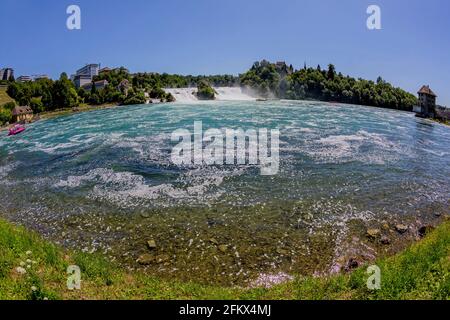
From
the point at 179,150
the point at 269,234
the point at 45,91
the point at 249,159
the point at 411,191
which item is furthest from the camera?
the point at 45,91

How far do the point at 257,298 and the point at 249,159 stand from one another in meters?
20.9

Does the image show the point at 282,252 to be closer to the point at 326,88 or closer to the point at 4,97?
the point at 4,97

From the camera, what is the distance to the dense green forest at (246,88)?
113 metres

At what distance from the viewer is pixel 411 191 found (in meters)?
24.1

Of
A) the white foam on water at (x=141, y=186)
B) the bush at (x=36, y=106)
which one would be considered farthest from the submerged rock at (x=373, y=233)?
the bush at (x=36, y=106)

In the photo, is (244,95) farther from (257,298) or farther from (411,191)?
(257,298)

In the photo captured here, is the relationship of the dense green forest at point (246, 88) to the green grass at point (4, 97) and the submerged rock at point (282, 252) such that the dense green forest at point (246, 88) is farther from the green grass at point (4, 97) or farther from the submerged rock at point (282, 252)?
the submerged rock at point (282, 252)

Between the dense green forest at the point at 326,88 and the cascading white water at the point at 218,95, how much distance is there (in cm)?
1092

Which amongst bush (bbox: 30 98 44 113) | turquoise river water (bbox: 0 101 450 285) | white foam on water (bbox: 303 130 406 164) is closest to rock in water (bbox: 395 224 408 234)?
turquoise river water (bbox: 0 101 450 285)

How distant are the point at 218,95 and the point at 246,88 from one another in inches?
1091

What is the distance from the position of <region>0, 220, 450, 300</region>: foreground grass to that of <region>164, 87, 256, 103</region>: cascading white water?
418ft

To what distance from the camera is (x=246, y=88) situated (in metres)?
182

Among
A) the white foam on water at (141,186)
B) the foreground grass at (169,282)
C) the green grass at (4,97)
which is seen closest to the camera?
the foreground grass at (169,282)
